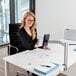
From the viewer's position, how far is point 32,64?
2027 mm

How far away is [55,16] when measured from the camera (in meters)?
4.53

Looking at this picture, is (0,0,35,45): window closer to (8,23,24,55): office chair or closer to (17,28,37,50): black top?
(8,23,24,55): office chair

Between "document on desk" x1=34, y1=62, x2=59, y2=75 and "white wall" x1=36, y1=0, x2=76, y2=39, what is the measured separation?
236 cm

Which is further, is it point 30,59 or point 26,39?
point 26,39

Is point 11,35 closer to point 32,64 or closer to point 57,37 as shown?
point 32,64

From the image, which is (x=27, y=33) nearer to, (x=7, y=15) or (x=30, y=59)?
(x=30, y=59)

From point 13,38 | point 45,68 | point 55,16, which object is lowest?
point 45,68

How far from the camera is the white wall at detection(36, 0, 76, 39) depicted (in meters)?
4.22

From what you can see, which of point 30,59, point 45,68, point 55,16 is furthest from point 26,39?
point 55,16

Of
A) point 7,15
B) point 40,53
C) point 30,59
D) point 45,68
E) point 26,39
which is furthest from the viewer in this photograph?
point 7,15

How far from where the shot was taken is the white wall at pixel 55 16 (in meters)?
4.22

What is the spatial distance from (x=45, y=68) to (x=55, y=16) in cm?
291

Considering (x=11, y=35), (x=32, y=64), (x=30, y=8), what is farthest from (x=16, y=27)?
(x=30, y=8)

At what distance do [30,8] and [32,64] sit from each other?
11.7 ft
